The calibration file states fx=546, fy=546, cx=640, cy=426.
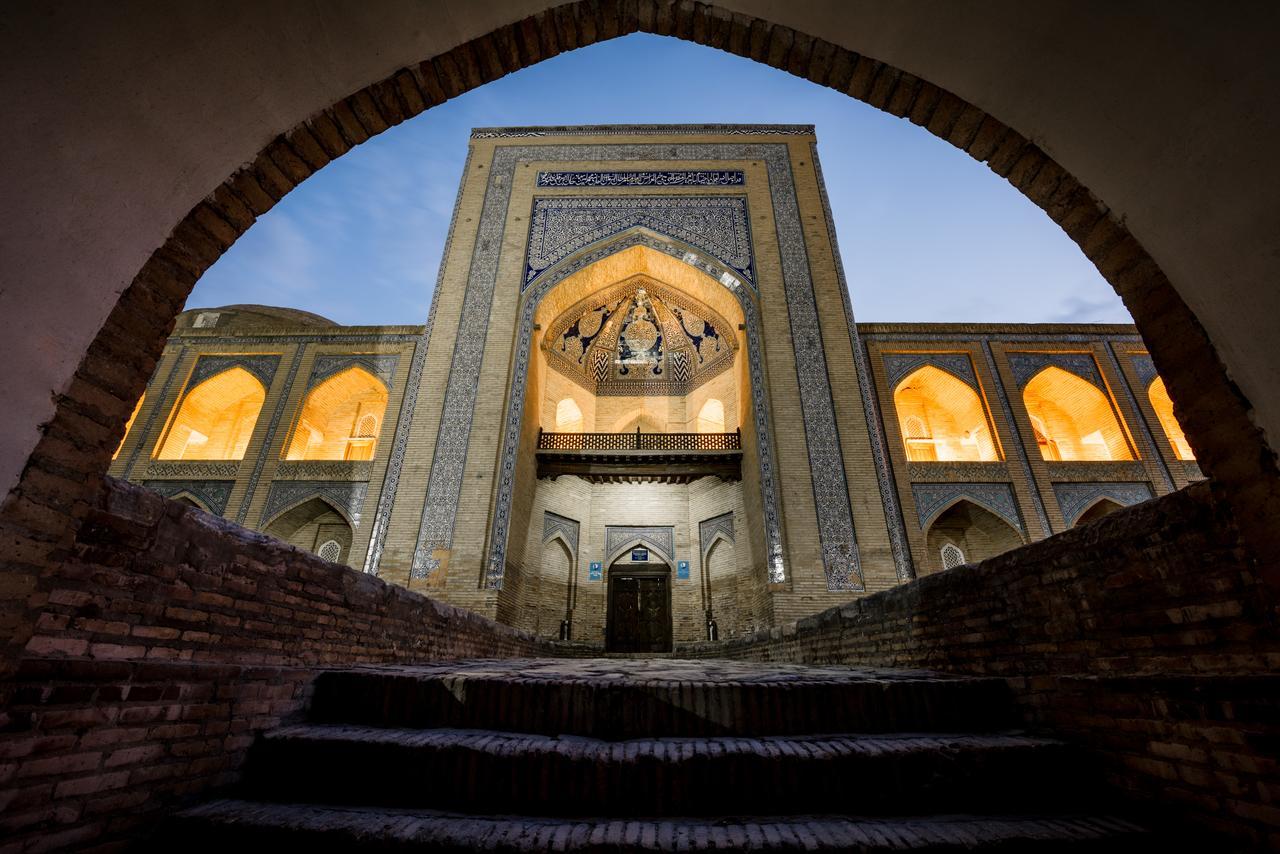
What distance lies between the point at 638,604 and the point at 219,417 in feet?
30.8

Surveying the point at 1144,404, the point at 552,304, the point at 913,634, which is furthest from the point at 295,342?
the point at 1144,404

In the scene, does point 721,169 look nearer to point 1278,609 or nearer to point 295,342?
point 295,342

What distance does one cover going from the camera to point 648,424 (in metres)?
12.2

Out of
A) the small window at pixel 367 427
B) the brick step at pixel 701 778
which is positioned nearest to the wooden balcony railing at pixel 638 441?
the small window at pixel 367 427

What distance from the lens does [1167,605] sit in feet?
4.56

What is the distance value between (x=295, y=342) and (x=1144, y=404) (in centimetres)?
1652

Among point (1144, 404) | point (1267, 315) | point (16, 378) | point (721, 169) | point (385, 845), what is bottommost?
point (385, 845)

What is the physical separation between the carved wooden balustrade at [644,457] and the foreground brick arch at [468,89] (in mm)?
7845

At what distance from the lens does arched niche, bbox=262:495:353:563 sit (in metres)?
9.99

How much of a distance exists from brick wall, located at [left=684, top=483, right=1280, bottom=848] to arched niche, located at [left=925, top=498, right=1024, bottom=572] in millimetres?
8782

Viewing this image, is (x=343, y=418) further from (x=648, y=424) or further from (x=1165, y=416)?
(x=1165, y=416)

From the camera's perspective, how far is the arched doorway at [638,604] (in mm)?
9852

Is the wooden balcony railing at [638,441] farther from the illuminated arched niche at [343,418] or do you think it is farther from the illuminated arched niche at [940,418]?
the illuminated arched niche at [343,418]

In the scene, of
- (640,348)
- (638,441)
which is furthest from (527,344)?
(640,348)
